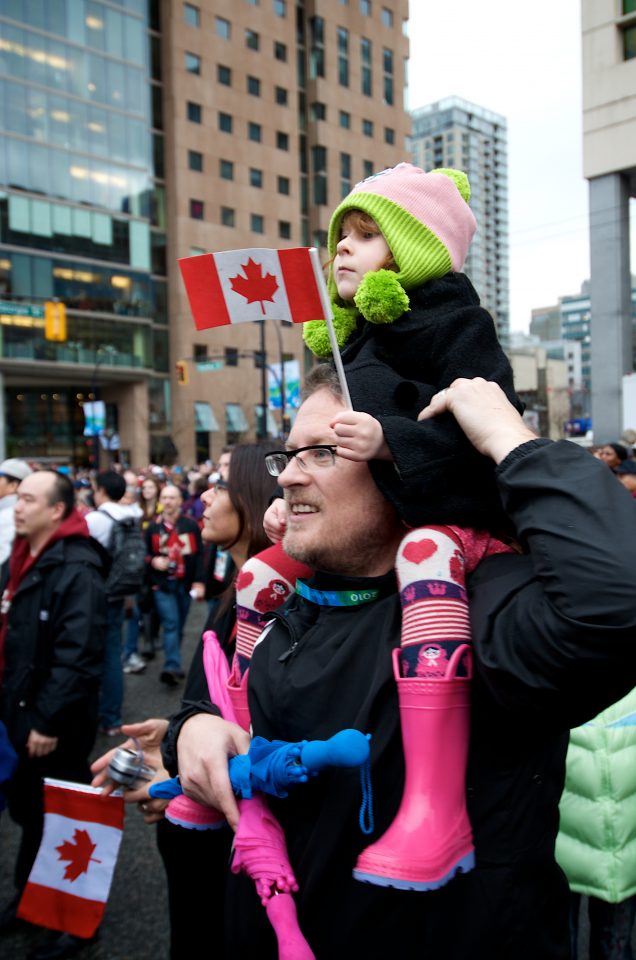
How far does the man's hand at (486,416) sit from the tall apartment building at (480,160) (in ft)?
449

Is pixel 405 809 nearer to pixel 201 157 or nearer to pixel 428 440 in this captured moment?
pixel 428 440

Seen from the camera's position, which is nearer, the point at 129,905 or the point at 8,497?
the point at 129,905

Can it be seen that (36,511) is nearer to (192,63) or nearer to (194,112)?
(194,112)

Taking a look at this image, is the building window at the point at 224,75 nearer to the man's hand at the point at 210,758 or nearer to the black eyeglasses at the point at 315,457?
the black eyeglasses at the point at 315,457

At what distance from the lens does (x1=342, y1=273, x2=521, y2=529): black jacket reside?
4.55 feet

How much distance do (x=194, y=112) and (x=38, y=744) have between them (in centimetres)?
5071

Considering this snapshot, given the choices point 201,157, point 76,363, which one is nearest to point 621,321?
point 76,363

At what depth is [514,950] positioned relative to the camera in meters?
1.35

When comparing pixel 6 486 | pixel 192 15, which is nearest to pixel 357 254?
pixel 6 486

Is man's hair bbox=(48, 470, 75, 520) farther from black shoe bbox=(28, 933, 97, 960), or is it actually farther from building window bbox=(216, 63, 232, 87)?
building window bbox=(216, 63, 232, 87)

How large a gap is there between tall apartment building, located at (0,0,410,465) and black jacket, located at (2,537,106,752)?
30.4 m

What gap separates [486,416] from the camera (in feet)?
4.33

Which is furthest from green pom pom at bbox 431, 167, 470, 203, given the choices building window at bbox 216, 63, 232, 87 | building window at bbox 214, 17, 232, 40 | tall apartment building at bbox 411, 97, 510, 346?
tall apartment building at bbox 411, 97, 510, 346

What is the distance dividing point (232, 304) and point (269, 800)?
3.63 feet
